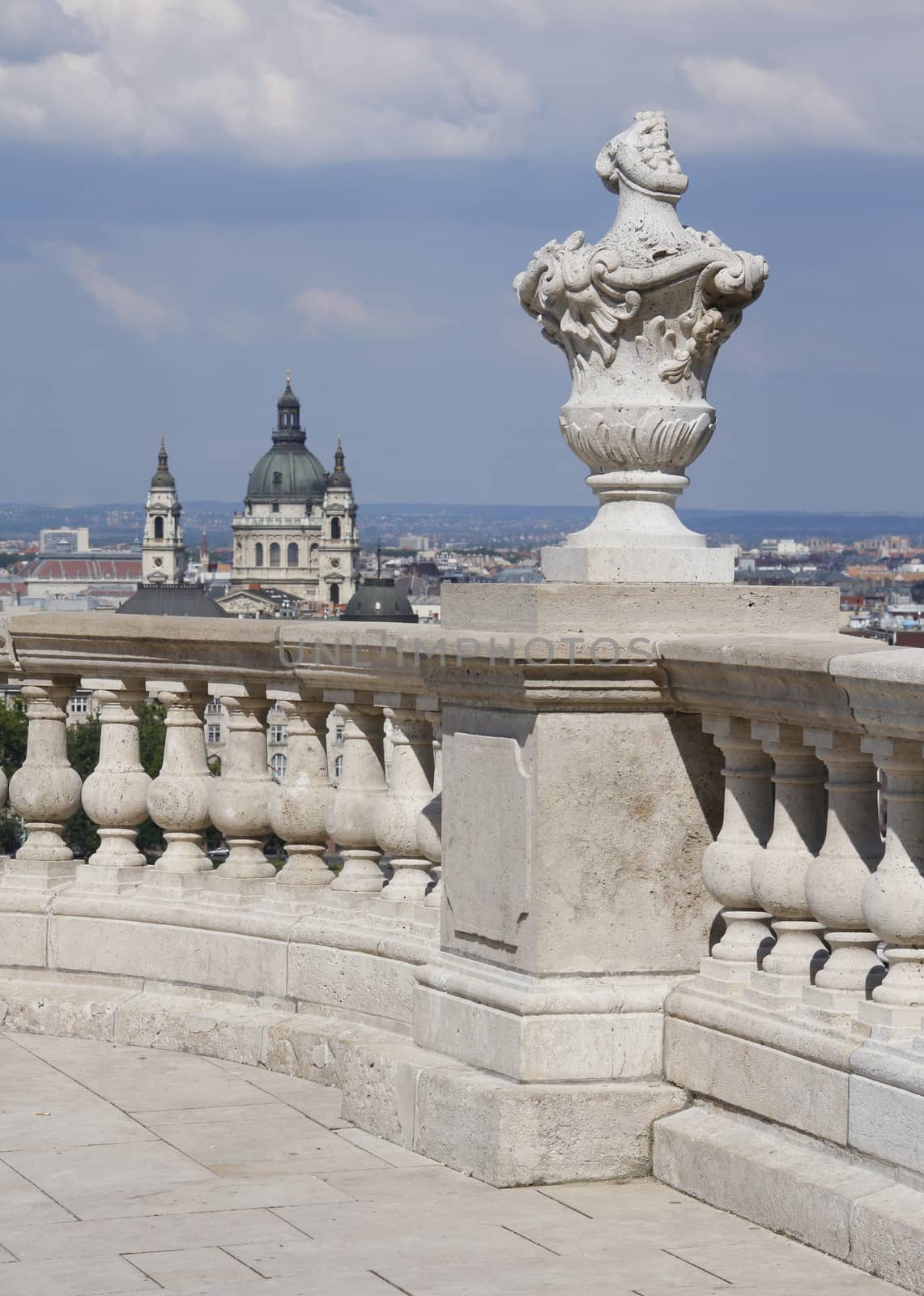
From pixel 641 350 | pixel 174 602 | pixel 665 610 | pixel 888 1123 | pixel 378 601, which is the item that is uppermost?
pixel 378 601

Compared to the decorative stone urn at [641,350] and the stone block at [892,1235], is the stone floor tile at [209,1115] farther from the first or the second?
the stone block at [892,1235]

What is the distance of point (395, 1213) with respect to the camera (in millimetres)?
4812

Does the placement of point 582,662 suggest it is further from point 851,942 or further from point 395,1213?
point 395,1213

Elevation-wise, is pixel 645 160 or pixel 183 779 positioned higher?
pixel 645 160

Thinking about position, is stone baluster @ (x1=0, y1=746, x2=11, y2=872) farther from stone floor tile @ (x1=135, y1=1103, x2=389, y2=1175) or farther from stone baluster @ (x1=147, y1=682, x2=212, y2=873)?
stone floor tile @ (x1=135, y1=1103, x2=389, y2=1175)

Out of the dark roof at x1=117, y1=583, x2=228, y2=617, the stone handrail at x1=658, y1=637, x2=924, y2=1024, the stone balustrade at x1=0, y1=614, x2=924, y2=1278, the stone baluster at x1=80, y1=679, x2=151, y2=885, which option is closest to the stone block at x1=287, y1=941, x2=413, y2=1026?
the stone balustrade at x1=0, y1=614, x2=924, y2=1278

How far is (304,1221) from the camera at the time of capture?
15.5ft

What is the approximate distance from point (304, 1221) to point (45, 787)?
264 cm

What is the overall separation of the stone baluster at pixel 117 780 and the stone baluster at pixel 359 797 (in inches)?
32.9

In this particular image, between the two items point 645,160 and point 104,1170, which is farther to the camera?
point 645,160

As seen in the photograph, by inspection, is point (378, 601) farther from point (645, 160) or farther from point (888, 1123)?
point (888, 1123)

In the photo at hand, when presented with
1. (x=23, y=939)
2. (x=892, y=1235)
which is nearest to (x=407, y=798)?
(x=23, y=939)

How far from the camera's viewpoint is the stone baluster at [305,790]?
6.39 meters

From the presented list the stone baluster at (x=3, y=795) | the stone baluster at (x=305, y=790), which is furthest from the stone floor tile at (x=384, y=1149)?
the stone baluster at (x=3, y=795)
